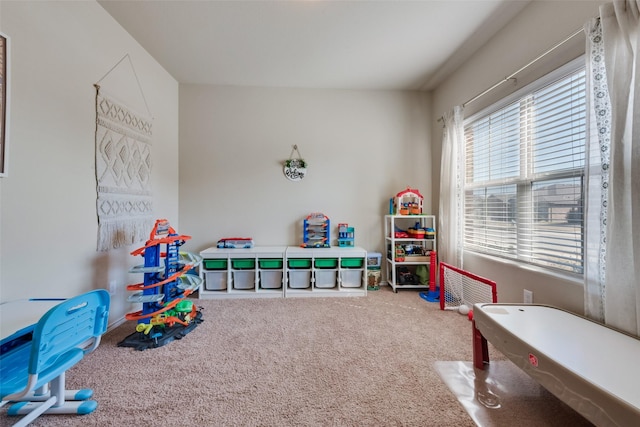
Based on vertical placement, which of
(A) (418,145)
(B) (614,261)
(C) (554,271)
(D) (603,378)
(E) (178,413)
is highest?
(A) (418,145)

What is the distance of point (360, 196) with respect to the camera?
321cm

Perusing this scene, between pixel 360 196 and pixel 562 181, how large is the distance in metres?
1.95

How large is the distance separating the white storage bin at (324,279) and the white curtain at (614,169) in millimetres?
2074

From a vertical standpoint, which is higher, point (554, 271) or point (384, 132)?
point (384, 132)

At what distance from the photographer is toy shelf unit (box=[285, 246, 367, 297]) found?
2.79 m

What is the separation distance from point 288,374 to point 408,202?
2.37 meters

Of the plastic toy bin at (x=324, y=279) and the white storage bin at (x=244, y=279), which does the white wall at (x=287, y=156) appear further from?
the plastic toy bin at (x=324, y=279)

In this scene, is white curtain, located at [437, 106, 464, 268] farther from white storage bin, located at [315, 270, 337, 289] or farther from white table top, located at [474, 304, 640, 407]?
white storage bin, located at [315, 270, 337, 289]

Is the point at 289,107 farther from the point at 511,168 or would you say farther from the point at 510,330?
the point at 510,330

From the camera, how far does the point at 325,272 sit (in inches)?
112

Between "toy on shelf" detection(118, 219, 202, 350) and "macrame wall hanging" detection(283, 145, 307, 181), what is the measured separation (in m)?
1.57

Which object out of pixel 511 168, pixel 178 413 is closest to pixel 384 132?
pixel 511 168

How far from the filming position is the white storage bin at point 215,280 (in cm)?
275

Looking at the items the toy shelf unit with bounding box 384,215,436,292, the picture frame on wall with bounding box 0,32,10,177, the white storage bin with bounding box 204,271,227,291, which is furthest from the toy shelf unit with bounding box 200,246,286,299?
the picture frame on wall with bounding box 0,32,10,177
